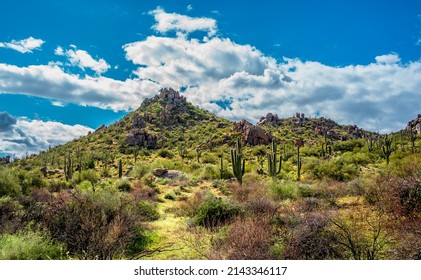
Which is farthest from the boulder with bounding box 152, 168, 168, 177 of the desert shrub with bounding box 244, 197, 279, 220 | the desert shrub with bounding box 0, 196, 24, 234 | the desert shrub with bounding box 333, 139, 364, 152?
the desert shrub with bounding box 333, 139, 364, 152

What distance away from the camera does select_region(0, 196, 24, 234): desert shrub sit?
10.3m

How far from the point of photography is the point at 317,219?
973cm

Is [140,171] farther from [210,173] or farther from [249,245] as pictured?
[249,245]

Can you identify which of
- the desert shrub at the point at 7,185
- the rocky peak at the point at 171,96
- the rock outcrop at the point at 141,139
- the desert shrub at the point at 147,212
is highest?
the rocky peak at the point at 171,96

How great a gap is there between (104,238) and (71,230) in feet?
5.75

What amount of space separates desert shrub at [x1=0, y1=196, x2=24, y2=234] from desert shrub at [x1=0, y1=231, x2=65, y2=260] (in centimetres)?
76

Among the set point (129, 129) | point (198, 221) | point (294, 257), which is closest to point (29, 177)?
point (198, 221)

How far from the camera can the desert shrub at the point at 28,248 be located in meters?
8.15

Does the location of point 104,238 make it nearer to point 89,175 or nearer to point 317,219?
point 317,219

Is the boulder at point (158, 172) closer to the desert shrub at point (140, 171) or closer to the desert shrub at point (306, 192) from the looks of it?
the desert shrub at point (140, 171)

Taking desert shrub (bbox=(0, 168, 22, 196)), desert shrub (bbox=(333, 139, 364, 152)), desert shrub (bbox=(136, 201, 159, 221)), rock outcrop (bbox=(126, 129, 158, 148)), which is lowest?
desert shrub (bbox=(136, 201, 159, 221))

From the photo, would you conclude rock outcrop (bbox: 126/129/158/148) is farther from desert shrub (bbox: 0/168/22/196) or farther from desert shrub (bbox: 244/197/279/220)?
desert shrub (bbox: 244/197/279/220)

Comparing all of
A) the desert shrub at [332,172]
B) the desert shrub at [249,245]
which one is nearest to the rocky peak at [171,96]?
the desert shrub at [332,172]

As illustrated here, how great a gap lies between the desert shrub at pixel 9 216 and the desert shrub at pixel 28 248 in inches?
29.9
